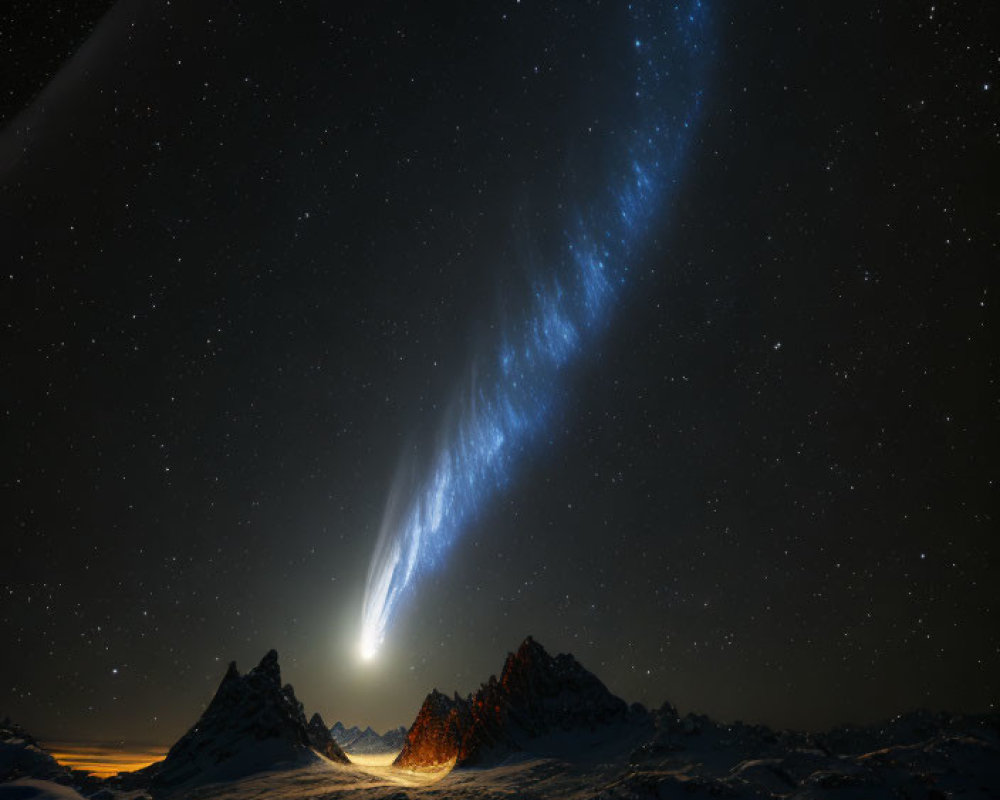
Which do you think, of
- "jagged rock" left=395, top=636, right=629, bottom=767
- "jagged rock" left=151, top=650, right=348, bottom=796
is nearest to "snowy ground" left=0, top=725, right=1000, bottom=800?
"jagged rock" left=151, top=650, right=348, bottom=796

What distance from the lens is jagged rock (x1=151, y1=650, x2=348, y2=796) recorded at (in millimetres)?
82250

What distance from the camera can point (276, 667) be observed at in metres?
110

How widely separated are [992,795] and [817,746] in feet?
52.1

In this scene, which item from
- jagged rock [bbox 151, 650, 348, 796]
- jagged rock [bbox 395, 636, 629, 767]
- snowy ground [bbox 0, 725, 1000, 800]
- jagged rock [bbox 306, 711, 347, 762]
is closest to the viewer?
snowy ground [bbox 0, 725, 1000, 800]

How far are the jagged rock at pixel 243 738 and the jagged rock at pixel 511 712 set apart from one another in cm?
1641

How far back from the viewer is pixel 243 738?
89062mm

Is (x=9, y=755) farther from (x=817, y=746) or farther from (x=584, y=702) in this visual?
(x=817, y=746)

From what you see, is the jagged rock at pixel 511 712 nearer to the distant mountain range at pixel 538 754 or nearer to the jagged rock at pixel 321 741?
the distant mountain range at pixel 538 754

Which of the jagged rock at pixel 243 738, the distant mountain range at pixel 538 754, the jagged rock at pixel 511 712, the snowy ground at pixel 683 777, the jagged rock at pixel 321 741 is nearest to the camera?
the snowy ground at pixel 683 777

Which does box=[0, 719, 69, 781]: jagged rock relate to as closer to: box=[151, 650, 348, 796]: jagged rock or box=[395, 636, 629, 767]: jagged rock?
box=[151, 650, 348, 796]: jagged rock

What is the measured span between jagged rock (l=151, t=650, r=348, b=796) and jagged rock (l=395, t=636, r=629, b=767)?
1641 cm

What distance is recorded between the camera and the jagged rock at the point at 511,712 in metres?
95.1

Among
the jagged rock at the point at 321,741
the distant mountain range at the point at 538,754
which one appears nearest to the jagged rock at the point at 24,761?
the distant mountain range at the point at 538,754

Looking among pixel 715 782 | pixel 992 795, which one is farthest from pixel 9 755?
pixel 992 795
